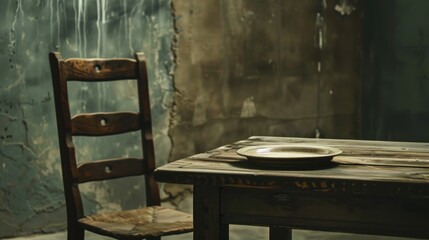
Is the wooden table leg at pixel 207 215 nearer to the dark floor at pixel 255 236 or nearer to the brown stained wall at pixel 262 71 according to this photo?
the dark floor at pixel 255 236

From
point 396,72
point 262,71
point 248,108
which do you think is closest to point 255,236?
point 248,108

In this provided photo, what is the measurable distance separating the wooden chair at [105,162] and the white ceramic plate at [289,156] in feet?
1.63

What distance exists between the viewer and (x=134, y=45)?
396 cm

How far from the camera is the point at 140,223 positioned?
2.42m

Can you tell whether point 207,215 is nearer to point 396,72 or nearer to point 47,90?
point 47,90

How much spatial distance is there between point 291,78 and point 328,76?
30 cm

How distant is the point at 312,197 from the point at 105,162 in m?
1.10

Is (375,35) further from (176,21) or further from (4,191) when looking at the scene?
(4,191)

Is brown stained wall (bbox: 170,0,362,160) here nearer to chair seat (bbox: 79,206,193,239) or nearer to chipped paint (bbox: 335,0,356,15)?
chipped paint (bbox: 335,0,356,15)

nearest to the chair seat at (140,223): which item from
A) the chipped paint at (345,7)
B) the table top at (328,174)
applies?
the table top at (328,174)

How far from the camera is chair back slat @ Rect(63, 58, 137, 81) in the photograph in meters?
2.52

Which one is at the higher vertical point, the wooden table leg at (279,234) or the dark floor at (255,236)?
the wooden table leg at (279,234)

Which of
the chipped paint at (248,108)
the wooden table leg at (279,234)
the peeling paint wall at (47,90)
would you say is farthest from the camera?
the chipped paint at (248,108)

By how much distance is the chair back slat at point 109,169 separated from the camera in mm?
2518
